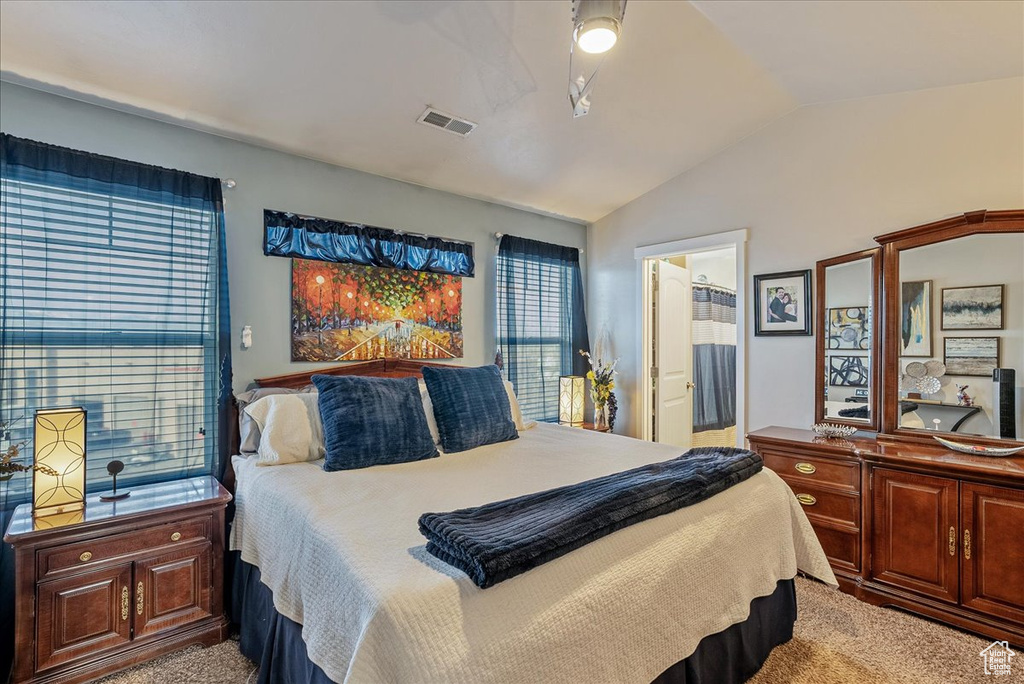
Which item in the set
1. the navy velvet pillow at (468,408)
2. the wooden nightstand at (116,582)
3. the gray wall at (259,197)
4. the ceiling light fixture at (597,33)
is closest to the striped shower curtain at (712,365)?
the gray wall at (259,197)

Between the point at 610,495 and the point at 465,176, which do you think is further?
the point at 465,176

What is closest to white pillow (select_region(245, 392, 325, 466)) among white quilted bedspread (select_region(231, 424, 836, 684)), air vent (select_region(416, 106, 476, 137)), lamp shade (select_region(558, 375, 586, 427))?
white quilted bedspread (select_region(231, 424, 836, 684))

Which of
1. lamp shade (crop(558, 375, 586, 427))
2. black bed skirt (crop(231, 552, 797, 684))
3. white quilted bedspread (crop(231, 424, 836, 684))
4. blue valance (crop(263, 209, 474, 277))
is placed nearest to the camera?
white quilted bedspread (crop(231, 424, 836, 684))

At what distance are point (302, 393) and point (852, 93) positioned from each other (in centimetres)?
365

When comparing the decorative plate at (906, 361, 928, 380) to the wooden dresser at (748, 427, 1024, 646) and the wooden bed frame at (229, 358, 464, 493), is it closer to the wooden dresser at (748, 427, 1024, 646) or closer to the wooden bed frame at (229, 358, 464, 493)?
the wooden dresser at (748, 427, 1024, 646)

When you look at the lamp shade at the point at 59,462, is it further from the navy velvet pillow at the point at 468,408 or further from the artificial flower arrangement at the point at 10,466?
the navy velvet pillow at the point at 468,408

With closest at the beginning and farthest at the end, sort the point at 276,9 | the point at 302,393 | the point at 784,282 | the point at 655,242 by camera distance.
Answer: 1. the point at 276,9
2. the point at 302,393
3. the point at 784,282
4. the point at 655,242

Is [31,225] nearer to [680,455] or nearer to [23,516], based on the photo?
[23,516]

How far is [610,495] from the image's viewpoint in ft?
5.14

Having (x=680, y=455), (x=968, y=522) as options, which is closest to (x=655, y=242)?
(x=680, y=455)

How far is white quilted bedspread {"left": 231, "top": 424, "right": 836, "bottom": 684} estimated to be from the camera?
3.50 feet

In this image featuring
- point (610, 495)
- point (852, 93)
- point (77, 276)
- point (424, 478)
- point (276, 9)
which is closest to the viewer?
point (610, 495)

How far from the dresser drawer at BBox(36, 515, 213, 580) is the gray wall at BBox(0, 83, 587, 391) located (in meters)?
0.79

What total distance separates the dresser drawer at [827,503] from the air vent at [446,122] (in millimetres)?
2796
